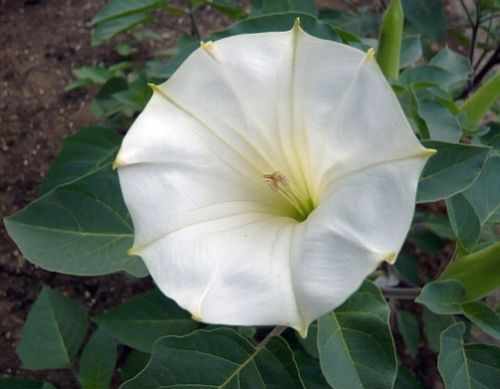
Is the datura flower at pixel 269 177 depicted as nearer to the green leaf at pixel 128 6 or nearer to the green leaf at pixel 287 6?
the green leaf at pixel 287 6

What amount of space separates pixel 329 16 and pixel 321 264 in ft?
4.29

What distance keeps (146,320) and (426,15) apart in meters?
0.99

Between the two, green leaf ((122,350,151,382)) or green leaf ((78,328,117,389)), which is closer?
green leaf ((78,328,117,389))

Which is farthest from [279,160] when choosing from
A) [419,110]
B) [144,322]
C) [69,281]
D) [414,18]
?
[69,281]

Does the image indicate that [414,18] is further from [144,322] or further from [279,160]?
[144,322]

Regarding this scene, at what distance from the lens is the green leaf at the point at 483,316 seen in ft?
3.48

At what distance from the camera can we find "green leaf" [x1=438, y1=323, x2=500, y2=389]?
1.05 m

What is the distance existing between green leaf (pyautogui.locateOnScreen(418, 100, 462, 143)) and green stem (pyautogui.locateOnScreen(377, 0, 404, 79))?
0.29 ft

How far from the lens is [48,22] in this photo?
272 centimetres

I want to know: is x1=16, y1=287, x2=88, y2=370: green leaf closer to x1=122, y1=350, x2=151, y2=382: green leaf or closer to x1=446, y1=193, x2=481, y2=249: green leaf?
x1=122, y1=350, x2=151, y2=382: green leaf

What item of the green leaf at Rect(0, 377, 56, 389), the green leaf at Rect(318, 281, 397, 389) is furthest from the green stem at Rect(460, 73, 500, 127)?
the green leaf at Rect(0, 377, 56, 389)

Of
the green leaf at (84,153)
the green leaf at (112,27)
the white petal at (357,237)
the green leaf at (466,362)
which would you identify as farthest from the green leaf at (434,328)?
the green leaf at (112,27)

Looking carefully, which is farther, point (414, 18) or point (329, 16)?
point (329, 16)

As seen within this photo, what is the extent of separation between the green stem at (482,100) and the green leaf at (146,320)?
0.72 metres
